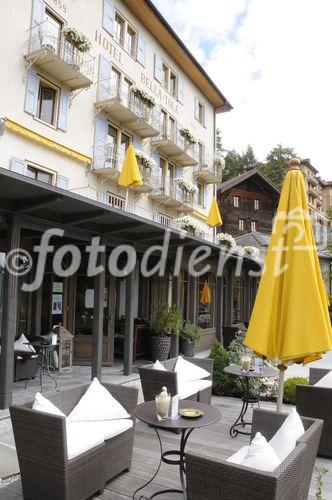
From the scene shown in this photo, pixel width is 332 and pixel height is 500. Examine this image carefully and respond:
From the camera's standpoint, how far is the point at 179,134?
17.7 meters

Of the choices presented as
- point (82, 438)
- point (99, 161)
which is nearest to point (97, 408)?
point (82, 438)

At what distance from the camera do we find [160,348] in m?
9.74

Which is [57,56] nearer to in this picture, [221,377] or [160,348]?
[160,348]

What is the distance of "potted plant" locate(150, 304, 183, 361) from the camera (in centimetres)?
976

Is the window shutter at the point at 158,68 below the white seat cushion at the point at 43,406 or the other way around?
the other way around

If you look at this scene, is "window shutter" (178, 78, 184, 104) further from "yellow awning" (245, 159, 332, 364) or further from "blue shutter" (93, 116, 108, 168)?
"yellow awning" (245, 159, 332, 364)

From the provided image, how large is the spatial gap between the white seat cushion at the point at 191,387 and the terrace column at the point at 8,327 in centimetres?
224

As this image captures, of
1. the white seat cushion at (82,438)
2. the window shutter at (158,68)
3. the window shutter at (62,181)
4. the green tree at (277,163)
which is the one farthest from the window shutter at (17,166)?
the green tree at (277,163)

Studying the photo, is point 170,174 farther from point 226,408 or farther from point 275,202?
point 275,202

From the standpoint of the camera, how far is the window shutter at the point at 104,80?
12953 millimetres

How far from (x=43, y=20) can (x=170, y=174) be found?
27.6 feet

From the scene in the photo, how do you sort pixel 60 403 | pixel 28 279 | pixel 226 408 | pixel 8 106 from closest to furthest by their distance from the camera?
1. pixel 60 403
2. pixel 226 408
3. pixel 28 279
4. pixel 8 106

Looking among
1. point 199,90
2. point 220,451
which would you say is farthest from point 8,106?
point 199,90

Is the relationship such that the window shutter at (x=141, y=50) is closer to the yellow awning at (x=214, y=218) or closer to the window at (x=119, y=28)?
the window at (x=119, y=28)
